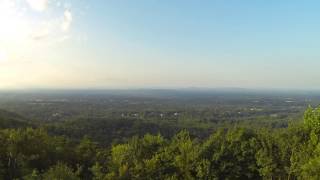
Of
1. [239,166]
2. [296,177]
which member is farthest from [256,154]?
[296,177]

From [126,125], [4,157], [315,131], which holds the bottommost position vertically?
[126,125]

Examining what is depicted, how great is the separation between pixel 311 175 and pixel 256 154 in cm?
775

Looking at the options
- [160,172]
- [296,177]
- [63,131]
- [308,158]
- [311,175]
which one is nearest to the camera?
[311,175]

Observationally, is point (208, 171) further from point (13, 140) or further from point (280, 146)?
point (13, 140)

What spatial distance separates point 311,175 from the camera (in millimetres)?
24688

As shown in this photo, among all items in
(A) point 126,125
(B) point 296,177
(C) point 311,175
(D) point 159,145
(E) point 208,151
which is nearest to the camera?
(C) point 311,175

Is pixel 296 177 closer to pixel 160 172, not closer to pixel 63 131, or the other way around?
pixel 160 172

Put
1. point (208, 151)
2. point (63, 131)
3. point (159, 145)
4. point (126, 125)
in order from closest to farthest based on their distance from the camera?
point (208, 151) → point (159, 145) → point (63, 131) → point (126, 125)

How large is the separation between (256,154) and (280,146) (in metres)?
2.29

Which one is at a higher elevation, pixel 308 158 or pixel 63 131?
pixel 308 158

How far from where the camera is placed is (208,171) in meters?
31.8

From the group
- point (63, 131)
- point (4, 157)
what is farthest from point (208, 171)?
point (63, 131)

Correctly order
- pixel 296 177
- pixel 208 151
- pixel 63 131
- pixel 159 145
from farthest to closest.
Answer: pixel 63 131
pixel 159 145
pixel 208 151
pixel 296 177

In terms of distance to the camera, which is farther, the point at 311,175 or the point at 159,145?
the point at 159,145
